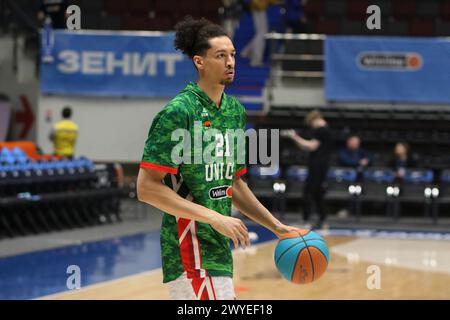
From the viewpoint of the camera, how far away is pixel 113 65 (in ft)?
53.9

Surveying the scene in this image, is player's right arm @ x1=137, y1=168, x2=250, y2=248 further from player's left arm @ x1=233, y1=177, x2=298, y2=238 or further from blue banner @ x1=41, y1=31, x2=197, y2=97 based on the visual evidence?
blue banner @ x1=41, y1=31, x2=197, y2=97

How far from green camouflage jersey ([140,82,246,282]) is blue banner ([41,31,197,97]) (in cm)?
1228

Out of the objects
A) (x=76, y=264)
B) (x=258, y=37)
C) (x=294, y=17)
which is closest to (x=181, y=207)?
(x=76, y=264)

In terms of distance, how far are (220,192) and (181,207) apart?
0.32 meters

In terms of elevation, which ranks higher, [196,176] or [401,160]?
[196,176]

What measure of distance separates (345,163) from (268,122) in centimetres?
160

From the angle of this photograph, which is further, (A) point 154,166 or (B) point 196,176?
(B) point 196,176

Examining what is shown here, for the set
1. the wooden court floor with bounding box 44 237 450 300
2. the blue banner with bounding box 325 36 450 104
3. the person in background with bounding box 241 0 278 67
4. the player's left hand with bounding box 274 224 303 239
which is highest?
the person in background with bounding box 241 0 278 67

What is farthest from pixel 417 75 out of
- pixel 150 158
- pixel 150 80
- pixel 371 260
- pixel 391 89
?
pixel 150 158

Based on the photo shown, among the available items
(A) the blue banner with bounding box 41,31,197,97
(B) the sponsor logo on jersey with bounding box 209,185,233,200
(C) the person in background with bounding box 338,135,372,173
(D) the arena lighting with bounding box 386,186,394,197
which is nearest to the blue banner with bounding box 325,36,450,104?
(C) the person in background with bounding box 338,135,372,173

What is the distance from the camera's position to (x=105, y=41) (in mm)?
16141

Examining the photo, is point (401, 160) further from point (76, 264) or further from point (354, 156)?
point (76, 264)

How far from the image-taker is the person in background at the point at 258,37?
55.3 feet

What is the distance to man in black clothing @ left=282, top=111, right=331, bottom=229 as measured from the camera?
1310 cm
